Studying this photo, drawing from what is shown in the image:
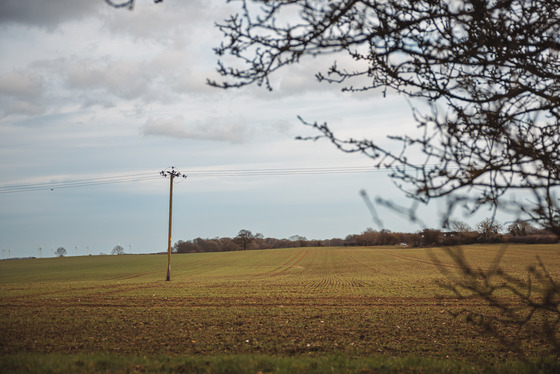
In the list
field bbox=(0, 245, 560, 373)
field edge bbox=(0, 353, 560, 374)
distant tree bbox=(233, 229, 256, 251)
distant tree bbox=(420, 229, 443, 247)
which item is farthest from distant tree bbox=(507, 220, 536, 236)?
distant tree bbox=(233, 229, 256, 251)

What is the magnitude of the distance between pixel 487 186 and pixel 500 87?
1.85m

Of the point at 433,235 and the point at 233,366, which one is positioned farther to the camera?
the point at 233,366

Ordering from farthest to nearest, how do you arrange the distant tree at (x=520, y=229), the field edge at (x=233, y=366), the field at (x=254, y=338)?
the field at (x=254, y=338) < the field edge at (x=233, y=366) < the distant tree at (x=520, y=229)

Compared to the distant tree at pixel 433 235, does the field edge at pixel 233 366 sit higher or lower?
lower

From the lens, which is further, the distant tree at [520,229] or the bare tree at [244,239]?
the bare tree at [244,239]

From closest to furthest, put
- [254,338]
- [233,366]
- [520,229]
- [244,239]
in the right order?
[520,229]
[233,366]
[254,338]
[244,239]

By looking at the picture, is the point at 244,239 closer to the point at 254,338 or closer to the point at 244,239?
the point at 244,239

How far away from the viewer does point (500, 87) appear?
538cm

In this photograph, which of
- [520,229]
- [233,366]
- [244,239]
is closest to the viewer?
[520,229]

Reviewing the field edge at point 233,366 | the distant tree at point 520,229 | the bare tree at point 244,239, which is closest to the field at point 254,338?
the field edge at point 233,366

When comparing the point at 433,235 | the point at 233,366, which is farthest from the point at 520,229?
the point at 233,366

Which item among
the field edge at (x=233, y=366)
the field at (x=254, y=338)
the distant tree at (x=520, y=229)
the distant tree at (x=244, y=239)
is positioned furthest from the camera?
the distant tree at (x=244, y=239)

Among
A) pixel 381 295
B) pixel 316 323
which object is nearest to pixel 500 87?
pixel 316 323

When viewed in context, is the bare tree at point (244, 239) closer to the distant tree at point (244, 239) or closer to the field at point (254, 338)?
the distant tree at point (244, 239)
